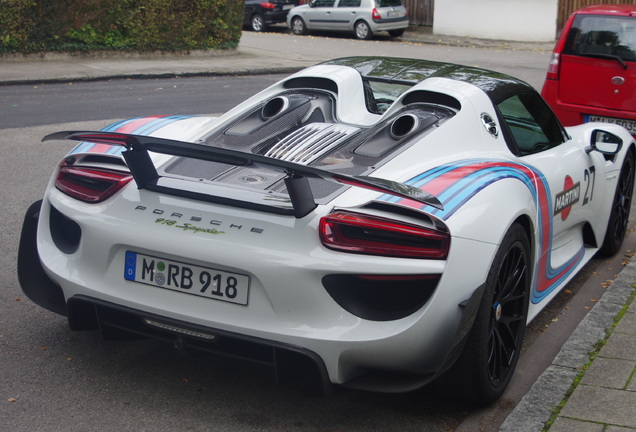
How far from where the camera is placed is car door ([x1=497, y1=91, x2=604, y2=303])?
452cm

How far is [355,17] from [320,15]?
5.28ft

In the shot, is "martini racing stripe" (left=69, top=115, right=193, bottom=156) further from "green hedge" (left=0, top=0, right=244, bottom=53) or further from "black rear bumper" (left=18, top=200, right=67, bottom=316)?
"green hedge" (left=0, top=0, right=244, bottom=53)

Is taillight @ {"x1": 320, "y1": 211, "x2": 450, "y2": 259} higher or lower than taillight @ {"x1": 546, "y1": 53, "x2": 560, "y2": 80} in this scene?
higher

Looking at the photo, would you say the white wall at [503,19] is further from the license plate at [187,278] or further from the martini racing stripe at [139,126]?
the license plate at [187,278]

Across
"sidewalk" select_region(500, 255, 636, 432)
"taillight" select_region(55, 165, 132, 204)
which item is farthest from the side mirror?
"taillight" select_region(55, 165, 132, 204)

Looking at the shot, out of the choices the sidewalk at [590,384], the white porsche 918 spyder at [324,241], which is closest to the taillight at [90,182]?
the white porsche 918 spyder at [324,241]

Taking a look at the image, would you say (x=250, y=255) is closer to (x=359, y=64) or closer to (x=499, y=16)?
(x=359, y=64)

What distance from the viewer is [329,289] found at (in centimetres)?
335

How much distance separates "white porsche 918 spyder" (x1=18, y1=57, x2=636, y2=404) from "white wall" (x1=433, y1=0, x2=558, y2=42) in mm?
25425

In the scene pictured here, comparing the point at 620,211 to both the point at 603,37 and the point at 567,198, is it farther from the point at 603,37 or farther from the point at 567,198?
the point at 603,37

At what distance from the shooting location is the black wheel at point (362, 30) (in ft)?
92.0

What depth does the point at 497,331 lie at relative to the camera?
3.87 m

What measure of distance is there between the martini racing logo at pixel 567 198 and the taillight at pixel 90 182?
2.28 meters

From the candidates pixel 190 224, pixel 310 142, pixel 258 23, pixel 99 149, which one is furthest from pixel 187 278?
pixel 258 23
